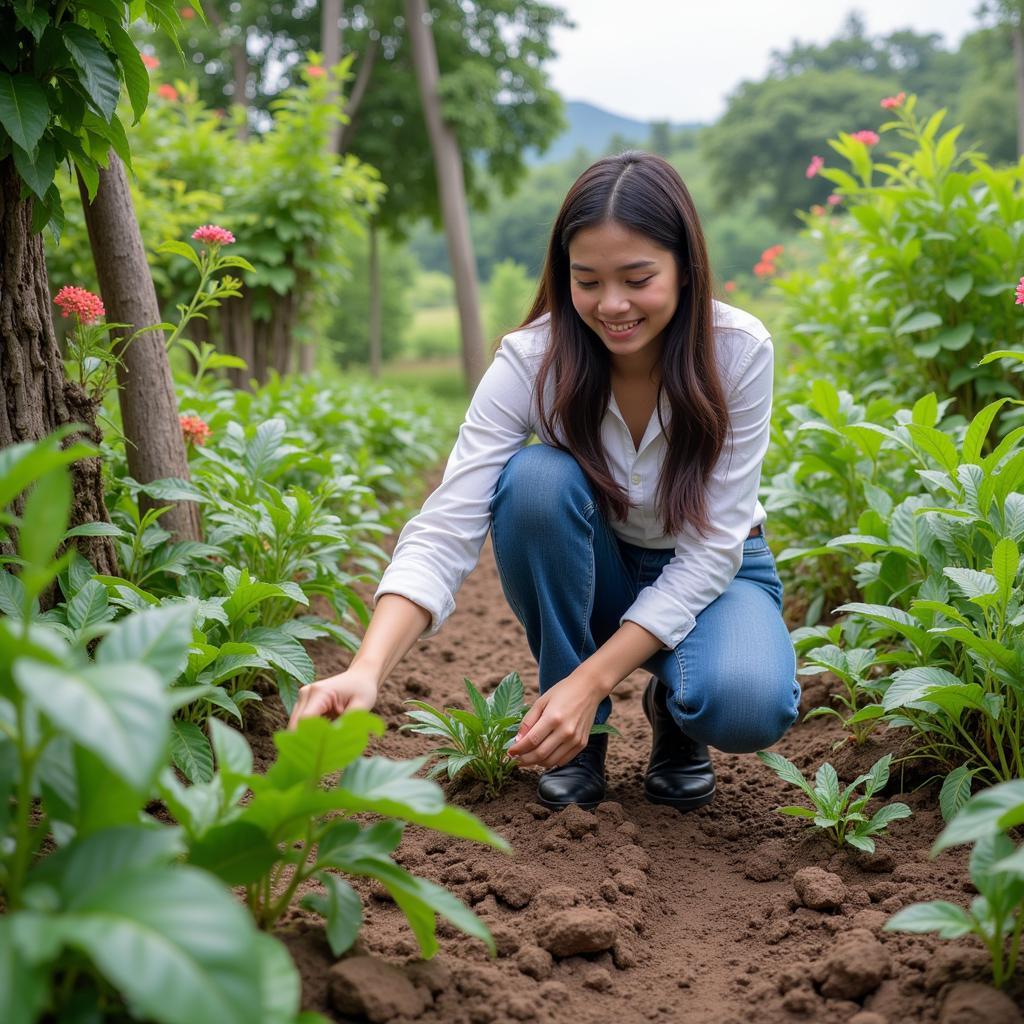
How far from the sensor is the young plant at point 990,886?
1.26 m

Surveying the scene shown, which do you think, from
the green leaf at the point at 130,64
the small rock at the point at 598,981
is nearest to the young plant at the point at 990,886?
the small rock at the point at 598,981

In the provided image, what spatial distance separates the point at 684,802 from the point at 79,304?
1.80m

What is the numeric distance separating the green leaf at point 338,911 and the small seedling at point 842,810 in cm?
94

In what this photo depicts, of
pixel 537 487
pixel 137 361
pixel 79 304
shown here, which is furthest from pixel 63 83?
pixel 537 487

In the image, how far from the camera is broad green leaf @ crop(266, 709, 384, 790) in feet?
4.35

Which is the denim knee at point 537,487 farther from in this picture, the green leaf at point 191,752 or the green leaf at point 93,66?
the green leaf at point 93,66

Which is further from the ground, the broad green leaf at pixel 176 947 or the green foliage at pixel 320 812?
the broad green leaf at pixel 176 947

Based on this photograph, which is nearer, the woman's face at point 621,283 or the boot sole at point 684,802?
the woman's face at point 621,283

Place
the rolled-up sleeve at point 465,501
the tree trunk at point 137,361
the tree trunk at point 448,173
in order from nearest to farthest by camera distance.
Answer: the rolled-up sleeve at point 465,501, the tree trunk at point 137,361, the tree trunk at point 448,173

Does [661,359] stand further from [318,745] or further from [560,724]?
[318,745]

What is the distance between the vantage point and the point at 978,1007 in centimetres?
137

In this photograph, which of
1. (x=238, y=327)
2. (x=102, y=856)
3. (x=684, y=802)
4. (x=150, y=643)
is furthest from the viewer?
(x=238, y=327)

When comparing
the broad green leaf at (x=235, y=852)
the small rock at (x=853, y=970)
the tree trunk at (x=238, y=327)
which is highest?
the tree trunk at (x=238, y=327)

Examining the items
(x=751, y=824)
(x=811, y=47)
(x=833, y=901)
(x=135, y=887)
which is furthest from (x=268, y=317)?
(x=811, y=47)
